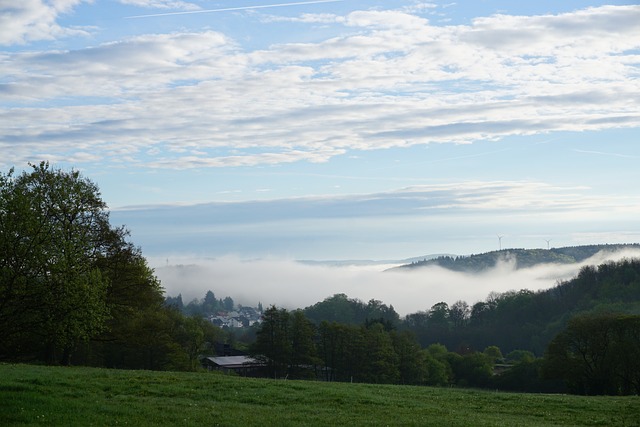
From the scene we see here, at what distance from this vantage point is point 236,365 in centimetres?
9219

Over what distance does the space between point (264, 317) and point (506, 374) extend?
3587 centimetres

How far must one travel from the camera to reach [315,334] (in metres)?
89.8

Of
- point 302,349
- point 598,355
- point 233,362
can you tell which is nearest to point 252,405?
point 598,355

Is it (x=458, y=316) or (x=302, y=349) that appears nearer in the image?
(x=302, y=349)

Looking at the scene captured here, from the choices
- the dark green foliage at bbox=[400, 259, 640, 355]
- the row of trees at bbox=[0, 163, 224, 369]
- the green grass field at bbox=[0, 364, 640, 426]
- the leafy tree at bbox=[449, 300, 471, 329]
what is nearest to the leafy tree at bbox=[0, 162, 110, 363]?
the row of trees at bbox=[0, 163, 224, 369]

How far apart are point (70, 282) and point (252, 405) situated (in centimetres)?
881

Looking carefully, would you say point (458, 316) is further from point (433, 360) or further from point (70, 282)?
point (70, 282)

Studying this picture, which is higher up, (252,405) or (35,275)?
(35,275)

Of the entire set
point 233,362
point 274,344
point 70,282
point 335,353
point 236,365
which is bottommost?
point 236,365

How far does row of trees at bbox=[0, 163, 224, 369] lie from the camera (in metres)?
25.2

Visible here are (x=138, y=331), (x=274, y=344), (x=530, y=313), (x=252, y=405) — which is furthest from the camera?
(x=530, y=313)

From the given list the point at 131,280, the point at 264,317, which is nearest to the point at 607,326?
the point at 264,317

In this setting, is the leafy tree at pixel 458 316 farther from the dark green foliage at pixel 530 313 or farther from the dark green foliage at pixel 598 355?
the dark green foliage at pixel 598 355

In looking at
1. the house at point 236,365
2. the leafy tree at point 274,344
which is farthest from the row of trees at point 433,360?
the house at point 236,365
